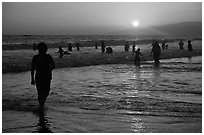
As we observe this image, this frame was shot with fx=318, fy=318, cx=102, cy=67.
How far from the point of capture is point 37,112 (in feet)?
25.1

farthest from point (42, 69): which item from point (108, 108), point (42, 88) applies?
point (108, 108)

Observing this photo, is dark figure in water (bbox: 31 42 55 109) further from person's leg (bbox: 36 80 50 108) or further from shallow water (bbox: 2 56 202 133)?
shallow water (bbox: 2 56 202 133)

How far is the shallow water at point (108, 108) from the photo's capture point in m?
6.35

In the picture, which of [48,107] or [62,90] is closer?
[48,107]

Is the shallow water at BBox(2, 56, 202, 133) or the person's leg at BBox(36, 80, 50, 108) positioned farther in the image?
the person's leg at BBox(36, 80, 50, 108)

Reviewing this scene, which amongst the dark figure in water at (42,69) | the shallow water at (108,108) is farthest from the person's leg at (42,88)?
the shallow water at (108,108)

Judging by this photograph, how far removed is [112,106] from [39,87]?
1920 millimetres

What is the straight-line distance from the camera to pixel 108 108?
796cm

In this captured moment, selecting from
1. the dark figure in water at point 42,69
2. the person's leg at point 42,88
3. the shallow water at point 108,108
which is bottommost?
the shallow water at point 108,108

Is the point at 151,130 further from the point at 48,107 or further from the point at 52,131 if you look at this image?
the point at 48,107

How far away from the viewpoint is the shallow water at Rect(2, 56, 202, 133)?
6352 mm

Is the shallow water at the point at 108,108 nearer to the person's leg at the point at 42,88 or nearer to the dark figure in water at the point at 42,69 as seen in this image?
the person's leg at the point at 42,88

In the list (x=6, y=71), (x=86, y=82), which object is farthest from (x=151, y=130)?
(x=6, y=71)

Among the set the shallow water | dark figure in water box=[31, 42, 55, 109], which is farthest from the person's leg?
the shallow water
